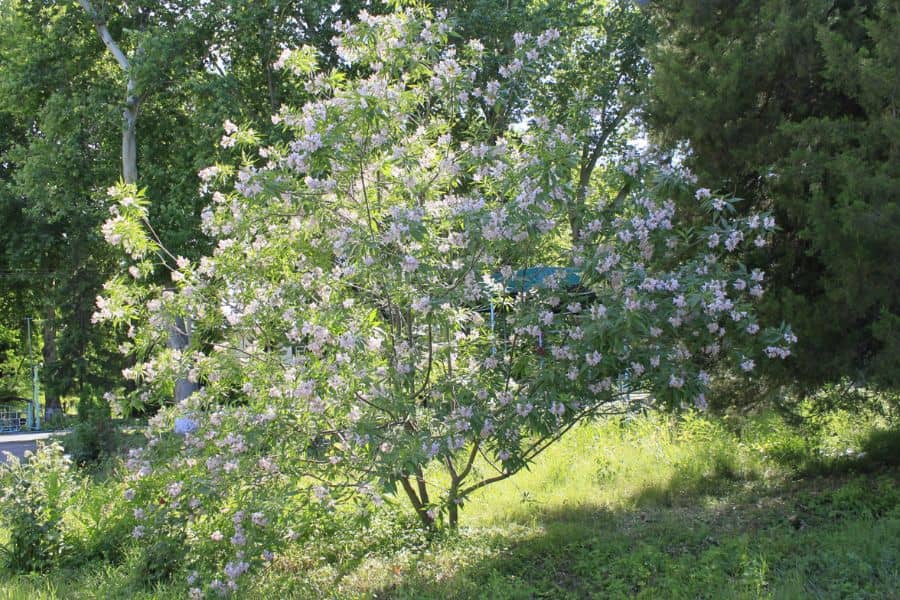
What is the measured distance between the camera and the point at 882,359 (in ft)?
15.7

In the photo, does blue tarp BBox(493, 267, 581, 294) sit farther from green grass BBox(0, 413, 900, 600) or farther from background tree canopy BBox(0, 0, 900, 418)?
green grass BBox(0, 413, 900, 600)

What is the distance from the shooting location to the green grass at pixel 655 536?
419cm

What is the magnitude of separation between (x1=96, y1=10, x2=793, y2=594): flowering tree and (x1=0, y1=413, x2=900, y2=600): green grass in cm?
49

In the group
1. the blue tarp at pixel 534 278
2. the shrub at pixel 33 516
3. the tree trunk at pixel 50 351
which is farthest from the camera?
the tree trunk at pixel 50 351

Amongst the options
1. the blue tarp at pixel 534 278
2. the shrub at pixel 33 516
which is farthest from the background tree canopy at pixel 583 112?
the shrub at pixel 33 516

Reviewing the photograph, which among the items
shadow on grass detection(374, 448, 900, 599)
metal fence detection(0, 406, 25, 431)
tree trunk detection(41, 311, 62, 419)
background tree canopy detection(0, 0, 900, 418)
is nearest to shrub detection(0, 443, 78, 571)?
shadow on grass detection(374, 448, 900, 599)

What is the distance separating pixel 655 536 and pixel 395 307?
2.26 metres

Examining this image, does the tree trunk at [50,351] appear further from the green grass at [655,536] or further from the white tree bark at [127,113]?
the green grass at [655,536]

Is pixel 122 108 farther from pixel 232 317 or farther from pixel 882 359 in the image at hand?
pixel 882 359

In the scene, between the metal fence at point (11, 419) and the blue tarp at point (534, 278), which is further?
the metal fence at point (11, 419)

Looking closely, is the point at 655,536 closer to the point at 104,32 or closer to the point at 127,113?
the point at 127,113

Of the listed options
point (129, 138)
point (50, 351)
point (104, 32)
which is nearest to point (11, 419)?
point (50, 351)

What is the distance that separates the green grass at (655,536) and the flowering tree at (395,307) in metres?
0.49

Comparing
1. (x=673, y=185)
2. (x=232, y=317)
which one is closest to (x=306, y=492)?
(x=232, y=317)
